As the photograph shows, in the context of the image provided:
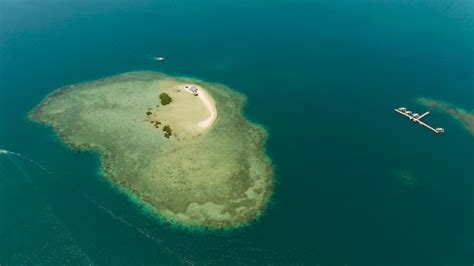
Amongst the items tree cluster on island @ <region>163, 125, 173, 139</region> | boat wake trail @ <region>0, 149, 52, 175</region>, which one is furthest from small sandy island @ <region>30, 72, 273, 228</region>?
boat wake trail @ <region>0, 149, 52, 175</region>

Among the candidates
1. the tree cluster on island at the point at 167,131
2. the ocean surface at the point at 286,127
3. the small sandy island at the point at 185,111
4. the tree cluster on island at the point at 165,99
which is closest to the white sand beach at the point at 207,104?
the small sandy island at the point at 185,111

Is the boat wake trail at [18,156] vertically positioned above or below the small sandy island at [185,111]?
below

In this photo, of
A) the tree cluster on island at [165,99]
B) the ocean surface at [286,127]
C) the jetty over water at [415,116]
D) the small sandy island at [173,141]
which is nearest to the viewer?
the ocean surface at [286,127]

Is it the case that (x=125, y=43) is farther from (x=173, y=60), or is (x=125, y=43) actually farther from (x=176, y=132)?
(x=176, y=132)

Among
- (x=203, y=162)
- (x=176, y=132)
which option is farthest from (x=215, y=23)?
(x=203, y=162)

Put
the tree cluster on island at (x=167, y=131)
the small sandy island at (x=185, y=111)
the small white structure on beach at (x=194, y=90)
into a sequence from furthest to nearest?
the small white structure on beach at (x=194, y=90)
the small sandy island at (x=185, y=111)
the tree cluster on island at (x=167, y=131)

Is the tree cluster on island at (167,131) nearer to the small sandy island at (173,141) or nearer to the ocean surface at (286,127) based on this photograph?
the small sandy island at (173,141)

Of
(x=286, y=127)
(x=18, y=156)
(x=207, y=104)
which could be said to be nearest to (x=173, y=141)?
(x=207, y=104)
